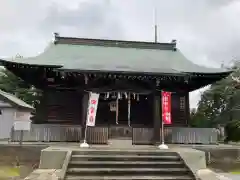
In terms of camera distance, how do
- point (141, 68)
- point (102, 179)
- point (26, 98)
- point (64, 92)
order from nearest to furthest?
point (102, 179) < point (141, 68) < point (64, 92) < point (26, 98)

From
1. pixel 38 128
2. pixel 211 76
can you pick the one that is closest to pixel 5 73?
pixel 38 128

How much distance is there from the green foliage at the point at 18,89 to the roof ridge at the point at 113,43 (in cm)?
1652

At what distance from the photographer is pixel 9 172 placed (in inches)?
394

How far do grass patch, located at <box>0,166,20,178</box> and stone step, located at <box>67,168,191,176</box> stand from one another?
9.44 feet

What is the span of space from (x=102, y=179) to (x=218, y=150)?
6.52 m

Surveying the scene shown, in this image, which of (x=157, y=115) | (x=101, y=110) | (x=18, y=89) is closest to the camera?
Answer: (x=157, y=115)

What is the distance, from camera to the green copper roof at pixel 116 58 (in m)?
12.8

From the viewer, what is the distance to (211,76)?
13.0 m

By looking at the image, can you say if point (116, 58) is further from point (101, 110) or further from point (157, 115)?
point (157, 115)

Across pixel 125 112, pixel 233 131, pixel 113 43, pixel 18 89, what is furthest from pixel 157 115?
pixel 18 89

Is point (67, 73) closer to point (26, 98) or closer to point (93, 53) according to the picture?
point (93, 53)

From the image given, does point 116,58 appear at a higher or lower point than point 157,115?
higher

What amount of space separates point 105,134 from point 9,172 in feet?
13.9

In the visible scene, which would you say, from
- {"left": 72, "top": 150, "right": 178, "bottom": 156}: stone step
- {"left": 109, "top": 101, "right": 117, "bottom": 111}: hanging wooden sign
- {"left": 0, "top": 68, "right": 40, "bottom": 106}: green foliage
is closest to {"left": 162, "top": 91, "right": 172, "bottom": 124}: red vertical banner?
{"left": 72, "top": 150, "right": 178, "bottom": 156}: stone step
